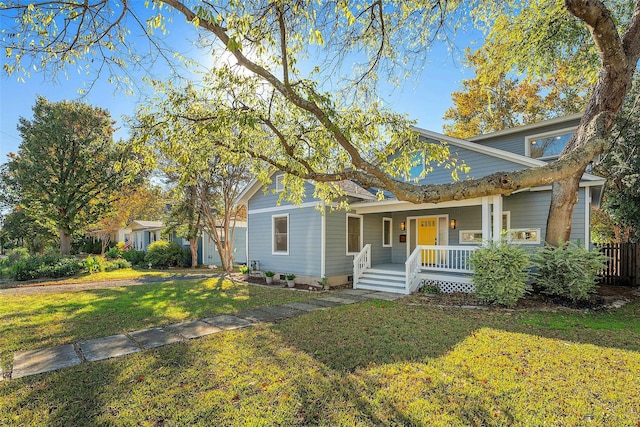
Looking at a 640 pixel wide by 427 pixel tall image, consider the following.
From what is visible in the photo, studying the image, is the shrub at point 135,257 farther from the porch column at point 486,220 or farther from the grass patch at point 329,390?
the porch column at point 486,220

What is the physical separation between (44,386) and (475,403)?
15.2 ft

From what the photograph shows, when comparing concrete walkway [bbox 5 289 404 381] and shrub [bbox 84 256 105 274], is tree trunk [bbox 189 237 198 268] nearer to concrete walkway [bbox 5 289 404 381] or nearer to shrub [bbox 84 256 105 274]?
shrub [bbox 84 256 105 274]

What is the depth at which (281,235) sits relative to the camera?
A: 500 inches

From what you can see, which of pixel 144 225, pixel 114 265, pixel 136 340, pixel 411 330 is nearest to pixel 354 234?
pixel 411 330

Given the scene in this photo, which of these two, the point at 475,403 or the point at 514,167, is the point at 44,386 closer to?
the point at 475,403

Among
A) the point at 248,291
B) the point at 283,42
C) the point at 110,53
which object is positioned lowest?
the point at 248,291

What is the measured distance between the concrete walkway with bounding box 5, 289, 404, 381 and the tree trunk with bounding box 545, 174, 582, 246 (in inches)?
241

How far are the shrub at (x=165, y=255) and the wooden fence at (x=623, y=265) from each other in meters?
20.0

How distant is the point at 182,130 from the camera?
650 centimetres

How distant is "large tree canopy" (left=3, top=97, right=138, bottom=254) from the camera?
14359 millimetres

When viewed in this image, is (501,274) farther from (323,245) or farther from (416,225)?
(323,245)

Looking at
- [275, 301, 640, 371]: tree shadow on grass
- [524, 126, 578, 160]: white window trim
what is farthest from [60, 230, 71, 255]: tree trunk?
[524, 126, 578, 160]: white window trim

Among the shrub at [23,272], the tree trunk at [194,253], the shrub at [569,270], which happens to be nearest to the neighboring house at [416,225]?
the shrub at [569,270]

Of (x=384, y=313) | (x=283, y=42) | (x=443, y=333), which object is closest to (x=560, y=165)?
(x=443, y=333)
